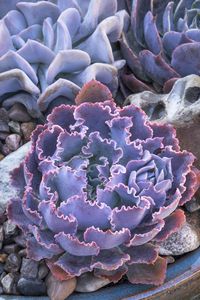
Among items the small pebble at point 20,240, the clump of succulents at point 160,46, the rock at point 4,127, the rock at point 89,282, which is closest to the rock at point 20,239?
the small pebble at point 20,240

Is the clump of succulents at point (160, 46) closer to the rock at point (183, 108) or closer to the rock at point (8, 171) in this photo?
the rock at point (183, 108)

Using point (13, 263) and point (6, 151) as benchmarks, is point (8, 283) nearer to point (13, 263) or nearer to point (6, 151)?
point (13, 263)

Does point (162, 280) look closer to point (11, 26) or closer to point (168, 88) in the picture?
point (168, 88)

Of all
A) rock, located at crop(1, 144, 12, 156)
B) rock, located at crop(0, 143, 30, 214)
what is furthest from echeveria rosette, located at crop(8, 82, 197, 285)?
rock, located at crop(1, 144, 12, 156)

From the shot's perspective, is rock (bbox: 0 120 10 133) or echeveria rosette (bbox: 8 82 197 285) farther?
rock (bbox: 0 120 10 133)

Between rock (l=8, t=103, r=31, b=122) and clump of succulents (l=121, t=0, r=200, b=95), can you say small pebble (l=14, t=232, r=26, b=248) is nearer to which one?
rock (l=8, t=103, r=31, b=122)
